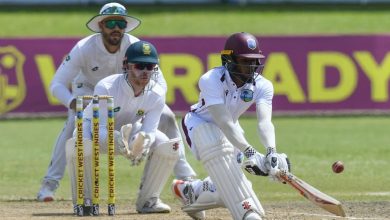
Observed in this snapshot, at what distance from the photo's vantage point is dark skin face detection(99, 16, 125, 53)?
9.18m

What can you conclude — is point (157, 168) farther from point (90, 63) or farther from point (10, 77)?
point (10, 77)

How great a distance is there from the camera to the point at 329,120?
56.7ft

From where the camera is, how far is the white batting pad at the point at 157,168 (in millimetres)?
8211

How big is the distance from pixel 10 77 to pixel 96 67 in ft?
26.1

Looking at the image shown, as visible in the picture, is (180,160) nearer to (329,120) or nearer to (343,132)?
(343,132)

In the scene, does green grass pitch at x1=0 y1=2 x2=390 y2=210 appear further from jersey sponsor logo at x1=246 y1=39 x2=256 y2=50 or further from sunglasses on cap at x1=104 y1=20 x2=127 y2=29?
jersey sponsor logo at x1=246 y1=39 x2=256 y2=50

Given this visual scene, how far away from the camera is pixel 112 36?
9.20 meters

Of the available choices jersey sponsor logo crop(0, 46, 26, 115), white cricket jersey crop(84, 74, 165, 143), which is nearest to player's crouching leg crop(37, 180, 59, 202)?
white cricket jersey crop(84, 74, 165, 143)

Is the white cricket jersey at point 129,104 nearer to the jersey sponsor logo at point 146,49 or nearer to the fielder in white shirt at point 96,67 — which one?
the jersey sponsor logo at point 146,49

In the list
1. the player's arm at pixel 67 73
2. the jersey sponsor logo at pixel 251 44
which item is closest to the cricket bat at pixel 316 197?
the jersey sponsor logo at pixel 251 44

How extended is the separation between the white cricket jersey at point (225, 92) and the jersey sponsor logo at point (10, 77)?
31.8ft

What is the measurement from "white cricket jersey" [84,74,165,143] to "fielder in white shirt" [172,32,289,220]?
36 centimetres

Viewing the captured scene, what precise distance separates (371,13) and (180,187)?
778 inches

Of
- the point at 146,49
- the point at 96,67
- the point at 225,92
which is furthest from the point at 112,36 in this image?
the point at 225,92
